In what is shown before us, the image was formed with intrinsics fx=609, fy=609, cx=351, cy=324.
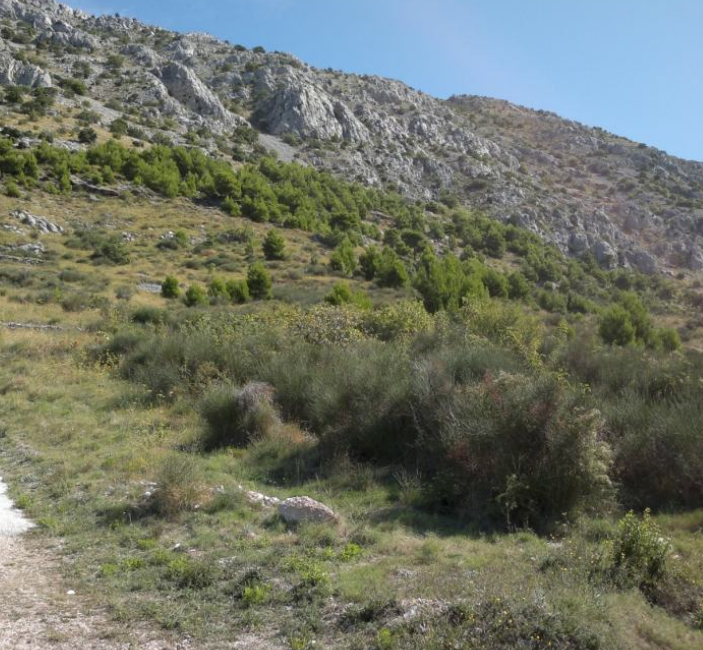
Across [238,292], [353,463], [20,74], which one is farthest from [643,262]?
[353,463]

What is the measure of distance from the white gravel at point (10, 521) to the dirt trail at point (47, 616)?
0.47 m

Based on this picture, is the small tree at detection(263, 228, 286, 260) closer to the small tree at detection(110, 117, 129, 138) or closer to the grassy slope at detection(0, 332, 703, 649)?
the small tree at detection(110, 117, 129, 138)

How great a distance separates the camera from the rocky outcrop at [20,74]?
5871 centimetres

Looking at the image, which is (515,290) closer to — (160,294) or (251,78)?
(160,294)

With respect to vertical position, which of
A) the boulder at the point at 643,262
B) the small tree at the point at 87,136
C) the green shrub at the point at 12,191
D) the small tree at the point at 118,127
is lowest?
the green shrub at the point at 12,191

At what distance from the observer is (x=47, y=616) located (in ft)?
15.9

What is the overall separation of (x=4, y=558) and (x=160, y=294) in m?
25.3

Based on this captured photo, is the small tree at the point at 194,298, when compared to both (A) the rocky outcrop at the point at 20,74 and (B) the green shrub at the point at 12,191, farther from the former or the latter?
(A) the rocky outcrop at the point at 20,74

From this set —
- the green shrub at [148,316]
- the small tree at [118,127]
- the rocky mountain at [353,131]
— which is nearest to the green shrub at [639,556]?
the green shrub at [148,316]

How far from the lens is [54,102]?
56875 mm

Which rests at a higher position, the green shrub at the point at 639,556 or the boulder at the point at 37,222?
the boulder at the point at 37,222

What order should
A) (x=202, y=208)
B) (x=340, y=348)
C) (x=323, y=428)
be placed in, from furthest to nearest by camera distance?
(x=202, y=208), (x=340, y=348), (x=323, y=428)

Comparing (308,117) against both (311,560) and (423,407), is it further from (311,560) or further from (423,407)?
(311,560)

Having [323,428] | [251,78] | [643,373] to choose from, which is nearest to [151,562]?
[323,428]
